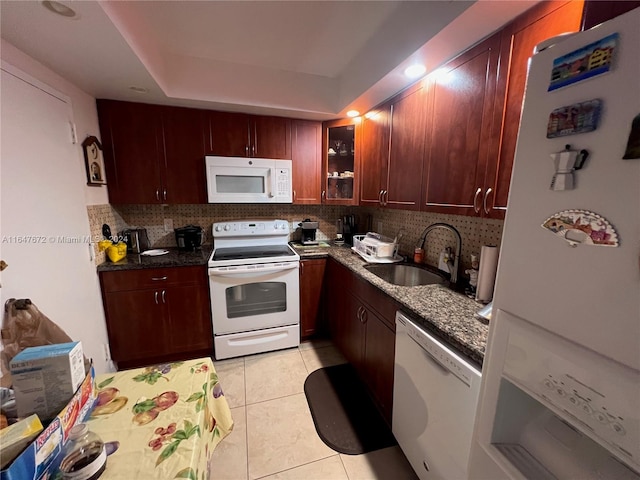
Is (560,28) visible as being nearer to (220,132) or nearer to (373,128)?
(373,128)

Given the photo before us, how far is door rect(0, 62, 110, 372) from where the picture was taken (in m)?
1.23

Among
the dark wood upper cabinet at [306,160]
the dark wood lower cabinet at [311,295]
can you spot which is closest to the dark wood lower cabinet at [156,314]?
the dark wood lower cabinet at [311,295]

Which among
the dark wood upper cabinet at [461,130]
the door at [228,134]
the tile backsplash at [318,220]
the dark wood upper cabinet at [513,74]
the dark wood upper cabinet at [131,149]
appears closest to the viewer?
the dark wood upper cabinet at [513,74]

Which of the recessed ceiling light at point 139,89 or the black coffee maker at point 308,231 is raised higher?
the recessed ceiling light at point 139,89

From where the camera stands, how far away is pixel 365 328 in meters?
1.82

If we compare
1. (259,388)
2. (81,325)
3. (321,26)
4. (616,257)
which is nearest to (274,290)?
(259,388)

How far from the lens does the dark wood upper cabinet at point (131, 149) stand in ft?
6.90

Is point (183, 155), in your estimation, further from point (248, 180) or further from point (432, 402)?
point (432, 402)

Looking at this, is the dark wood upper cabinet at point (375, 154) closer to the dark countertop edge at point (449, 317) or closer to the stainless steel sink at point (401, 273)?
the stainless steel sink at point (401, 273)

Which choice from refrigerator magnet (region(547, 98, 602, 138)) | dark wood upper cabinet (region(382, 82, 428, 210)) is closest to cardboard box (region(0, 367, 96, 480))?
refrigerator magnet (region(547, 98, 602, 138))

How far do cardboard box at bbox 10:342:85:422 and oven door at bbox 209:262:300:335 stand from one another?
1.48 meters

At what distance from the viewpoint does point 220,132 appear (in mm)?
2346

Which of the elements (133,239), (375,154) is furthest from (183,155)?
(375,154)

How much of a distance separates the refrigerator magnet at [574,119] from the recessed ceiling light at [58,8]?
5.84ft
